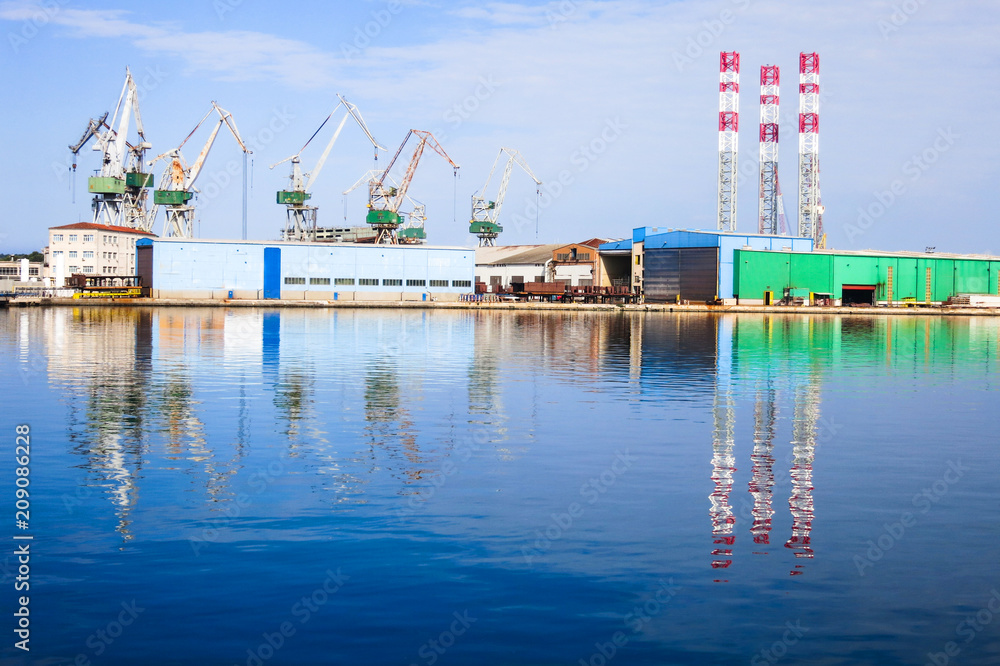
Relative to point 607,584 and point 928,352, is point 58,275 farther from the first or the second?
point 607,584

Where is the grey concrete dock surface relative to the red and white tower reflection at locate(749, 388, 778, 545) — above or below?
above

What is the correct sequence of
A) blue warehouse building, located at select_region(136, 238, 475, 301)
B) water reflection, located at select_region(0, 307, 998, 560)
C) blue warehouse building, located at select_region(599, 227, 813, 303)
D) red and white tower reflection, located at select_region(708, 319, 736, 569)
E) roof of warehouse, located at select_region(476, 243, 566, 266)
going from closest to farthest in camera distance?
red and white tower reflection, located at select_region(708, 319, 736, 569) < water reflection, located at select_region(0, 307, 998, 560) < blue warehouse building, located at select_region(136, 238, 475, 301) < blue warehouse building, located at select_region(599, 227, 813, 303) < roof of warehouse, located at select_region(476, 243, 566, 266)

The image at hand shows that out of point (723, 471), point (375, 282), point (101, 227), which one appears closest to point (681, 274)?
point (375, 282)

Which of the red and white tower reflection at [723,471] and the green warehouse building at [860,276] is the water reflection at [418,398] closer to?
the red and white tower reflection at [723,471]

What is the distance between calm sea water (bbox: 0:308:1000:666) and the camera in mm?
10008

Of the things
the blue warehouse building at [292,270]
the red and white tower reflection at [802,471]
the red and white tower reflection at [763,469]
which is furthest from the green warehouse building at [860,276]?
the red and white tower reflection at [763,469]

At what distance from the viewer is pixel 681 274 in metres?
126

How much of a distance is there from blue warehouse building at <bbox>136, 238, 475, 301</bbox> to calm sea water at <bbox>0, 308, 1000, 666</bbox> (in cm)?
8971

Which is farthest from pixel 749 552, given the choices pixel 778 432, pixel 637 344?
pixel 637 344

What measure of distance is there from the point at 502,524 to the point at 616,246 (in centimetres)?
12458

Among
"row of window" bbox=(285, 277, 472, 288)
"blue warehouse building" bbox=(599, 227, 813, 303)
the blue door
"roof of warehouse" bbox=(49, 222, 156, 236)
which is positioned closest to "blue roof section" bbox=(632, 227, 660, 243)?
"blue warehouse building" bbox=(599, 227, 813, 303)

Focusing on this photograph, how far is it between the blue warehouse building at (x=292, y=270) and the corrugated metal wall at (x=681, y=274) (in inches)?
1087

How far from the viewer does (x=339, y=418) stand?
25.0 metres

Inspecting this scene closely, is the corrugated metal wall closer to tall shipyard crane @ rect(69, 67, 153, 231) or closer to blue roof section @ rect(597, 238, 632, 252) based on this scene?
blue roof section @ rect(597, 238, 632, 252)
